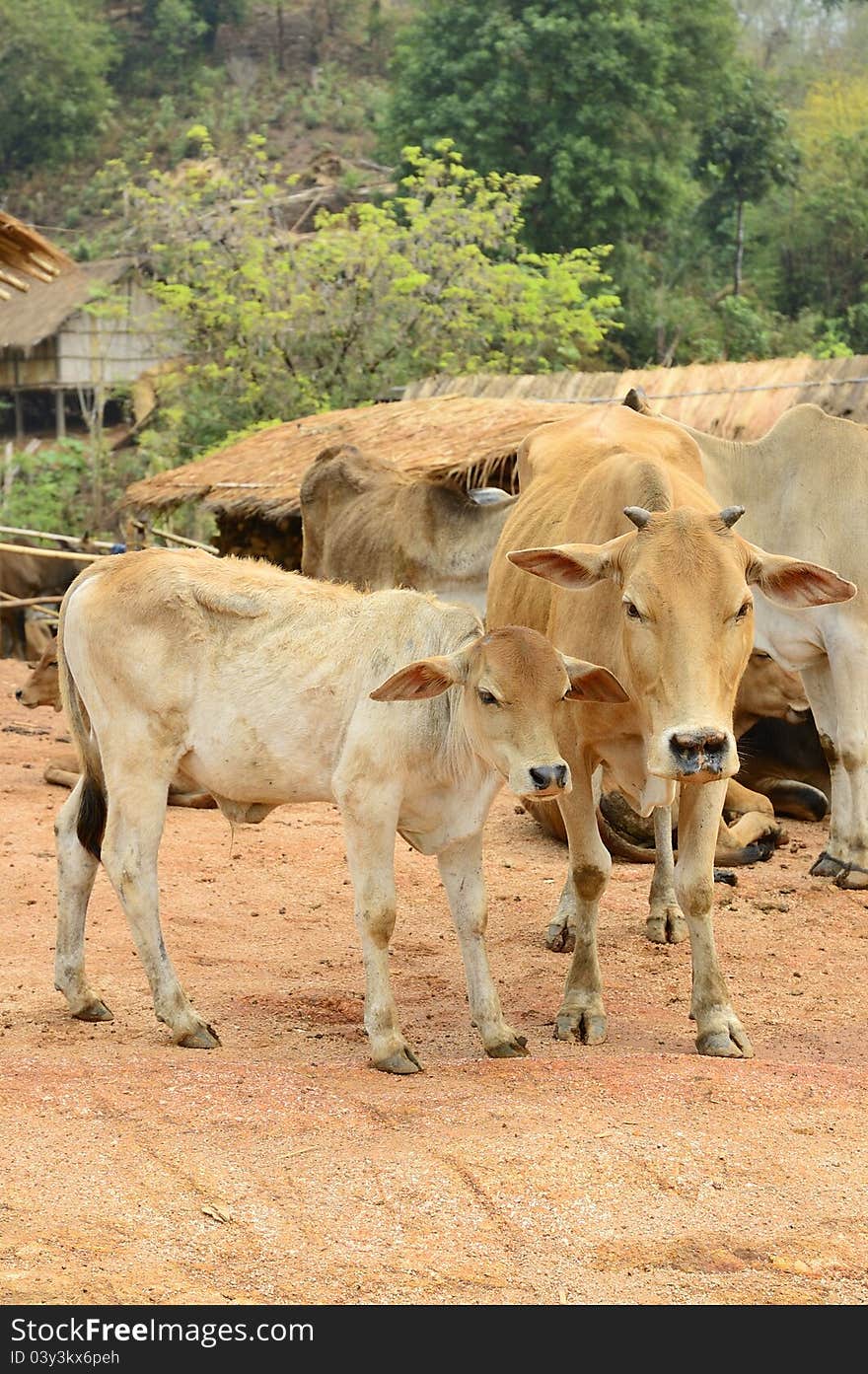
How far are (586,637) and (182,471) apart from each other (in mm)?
9588

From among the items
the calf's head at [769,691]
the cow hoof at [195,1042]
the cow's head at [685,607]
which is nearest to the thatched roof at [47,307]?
the calf's head at [769,691]

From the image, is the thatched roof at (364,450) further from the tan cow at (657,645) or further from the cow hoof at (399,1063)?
the cow hoof at (399,1063)

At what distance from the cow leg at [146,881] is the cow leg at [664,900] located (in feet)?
7.53

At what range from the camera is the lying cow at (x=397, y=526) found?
35.2 feet

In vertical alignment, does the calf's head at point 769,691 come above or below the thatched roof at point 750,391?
below

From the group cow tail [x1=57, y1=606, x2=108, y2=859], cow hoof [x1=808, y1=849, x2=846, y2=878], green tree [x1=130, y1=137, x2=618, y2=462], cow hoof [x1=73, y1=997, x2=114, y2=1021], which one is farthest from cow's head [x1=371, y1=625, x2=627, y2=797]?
green tree [x1=130, y1=137, x2=618, y2=462]

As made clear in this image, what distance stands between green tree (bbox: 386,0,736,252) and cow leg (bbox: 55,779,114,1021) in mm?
24738

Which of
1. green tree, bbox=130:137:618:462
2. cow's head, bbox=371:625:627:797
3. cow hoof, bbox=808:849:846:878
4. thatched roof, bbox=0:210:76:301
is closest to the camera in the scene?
cow's head, bbox=371:625:627:797

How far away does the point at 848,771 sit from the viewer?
297 inches

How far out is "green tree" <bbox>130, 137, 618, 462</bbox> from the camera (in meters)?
19.3

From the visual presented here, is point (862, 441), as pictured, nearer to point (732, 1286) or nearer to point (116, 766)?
point (116, 766)

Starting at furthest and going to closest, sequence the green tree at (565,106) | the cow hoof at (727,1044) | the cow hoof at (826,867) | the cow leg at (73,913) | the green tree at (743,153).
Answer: the green tree at (743,153)
the green tree at (565,106)
the cow hoof at (826,867)
the cow leg at (73,913)
the cow hoof at (727,1044)

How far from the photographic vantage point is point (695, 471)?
22.3 ft

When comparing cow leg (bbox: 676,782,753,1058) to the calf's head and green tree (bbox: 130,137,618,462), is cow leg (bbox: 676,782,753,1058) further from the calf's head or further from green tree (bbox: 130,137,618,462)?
green tree (bbox: 130,137,618,462)
